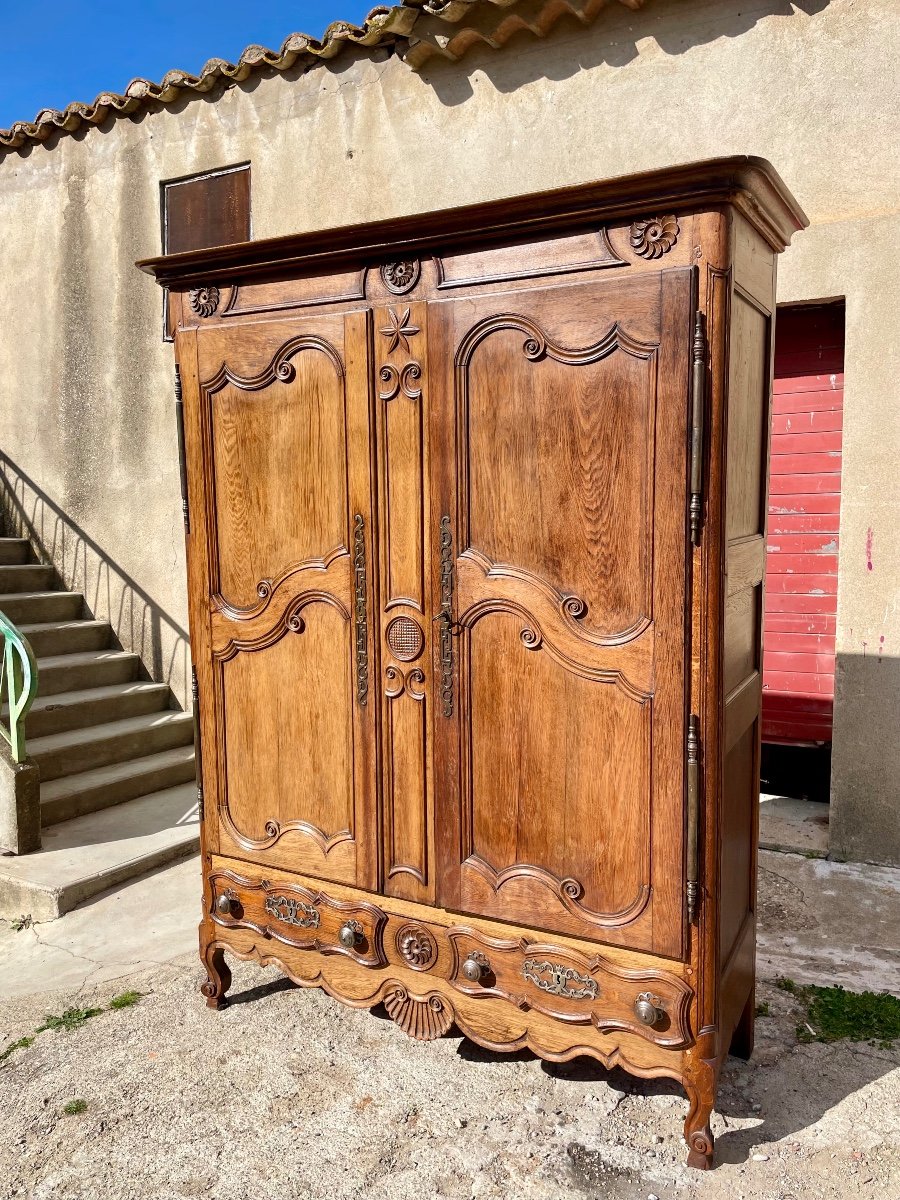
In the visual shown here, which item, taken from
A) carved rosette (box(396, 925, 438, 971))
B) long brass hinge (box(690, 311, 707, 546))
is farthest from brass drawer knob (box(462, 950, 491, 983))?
long brass hinge (box(690, 311, 707, 546))

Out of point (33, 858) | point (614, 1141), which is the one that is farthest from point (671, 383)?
point (33, 858)

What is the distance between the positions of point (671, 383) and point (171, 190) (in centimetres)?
508

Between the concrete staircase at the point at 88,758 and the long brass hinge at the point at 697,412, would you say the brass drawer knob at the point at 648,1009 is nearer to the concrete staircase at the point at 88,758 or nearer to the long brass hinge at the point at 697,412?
the long brass hinge at the point at 697,412

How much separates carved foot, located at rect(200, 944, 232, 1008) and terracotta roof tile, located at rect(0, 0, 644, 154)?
4.40 metres

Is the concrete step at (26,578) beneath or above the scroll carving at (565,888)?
above

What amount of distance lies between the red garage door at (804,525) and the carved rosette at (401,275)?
9.00 ft

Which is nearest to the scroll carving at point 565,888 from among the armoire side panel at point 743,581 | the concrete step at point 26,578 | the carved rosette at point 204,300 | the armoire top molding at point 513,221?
the armoire side panel at point 743,581

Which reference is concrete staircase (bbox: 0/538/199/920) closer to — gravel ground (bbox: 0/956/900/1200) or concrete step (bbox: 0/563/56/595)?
concrete step (bbox: 0/563/56/595)

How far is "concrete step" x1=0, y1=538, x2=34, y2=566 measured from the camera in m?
6.61

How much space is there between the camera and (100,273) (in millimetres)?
6242

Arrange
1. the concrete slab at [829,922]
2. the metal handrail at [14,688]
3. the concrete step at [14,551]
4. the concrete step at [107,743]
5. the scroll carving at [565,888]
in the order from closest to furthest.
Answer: the scroll carving at [565,888]
the concrete slab at [829,922]
the metal handrail at [14,688]
the concrete step at [107,743]
the concrete step at [14,551]

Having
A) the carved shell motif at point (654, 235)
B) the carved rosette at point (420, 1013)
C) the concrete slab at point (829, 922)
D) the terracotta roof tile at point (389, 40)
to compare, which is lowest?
the concrete slab at point (829, 922)

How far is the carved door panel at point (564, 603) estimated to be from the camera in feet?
7.04

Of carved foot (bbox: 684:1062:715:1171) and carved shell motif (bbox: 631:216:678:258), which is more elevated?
carved shell motif (bbox: 631:216:678:258)
